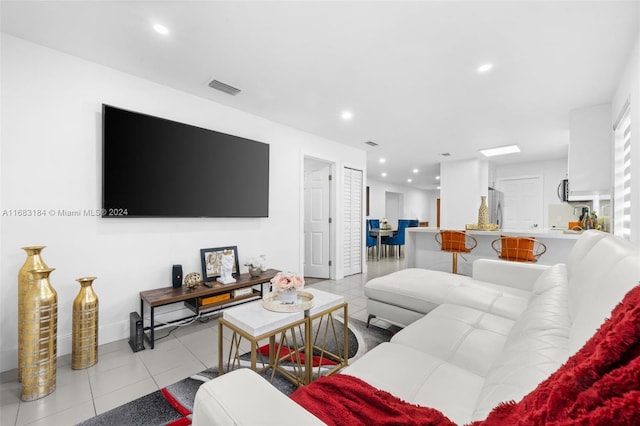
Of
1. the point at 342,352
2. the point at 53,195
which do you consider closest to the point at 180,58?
the point at 53,195

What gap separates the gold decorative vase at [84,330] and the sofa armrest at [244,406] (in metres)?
1.89

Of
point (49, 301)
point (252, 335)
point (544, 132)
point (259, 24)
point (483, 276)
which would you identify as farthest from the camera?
point (544, 132)

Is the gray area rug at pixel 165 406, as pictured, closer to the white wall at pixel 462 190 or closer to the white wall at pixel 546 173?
the white wall at pixel 462 190

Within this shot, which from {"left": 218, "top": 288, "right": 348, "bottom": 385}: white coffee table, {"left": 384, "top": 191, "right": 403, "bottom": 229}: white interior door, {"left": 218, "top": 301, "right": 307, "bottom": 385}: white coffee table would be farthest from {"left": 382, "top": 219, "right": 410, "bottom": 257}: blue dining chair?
{"left": 218, "top": 301, "right": 307, "bottom": 385}: white coffee table

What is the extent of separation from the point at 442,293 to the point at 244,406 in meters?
1.90


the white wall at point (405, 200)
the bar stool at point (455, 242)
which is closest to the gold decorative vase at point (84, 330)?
the bar stool at point (455, 242)

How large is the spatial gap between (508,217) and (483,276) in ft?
17.7

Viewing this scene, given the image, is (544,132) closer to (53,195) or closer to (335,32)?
(335,32)

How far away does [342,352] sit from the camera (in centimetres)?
225

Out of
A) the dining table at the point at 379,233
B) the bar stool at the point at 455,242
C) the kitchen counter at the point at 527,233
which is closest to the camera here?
the kitchen counter at the point at 527,233

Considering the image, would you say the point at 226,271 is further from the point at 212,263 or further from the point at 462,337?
the point at 462,337

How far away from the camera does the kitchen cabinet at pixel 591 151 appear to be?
306 cm

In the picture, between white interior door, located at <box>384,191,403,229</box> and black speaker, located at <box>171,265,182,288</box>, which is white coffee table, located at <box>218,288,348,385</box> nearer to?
black speaker, located at <box>171,265,182,288</box>

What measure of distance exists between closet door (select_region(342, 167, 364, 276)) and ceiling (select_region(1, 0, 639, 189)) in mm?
1671
